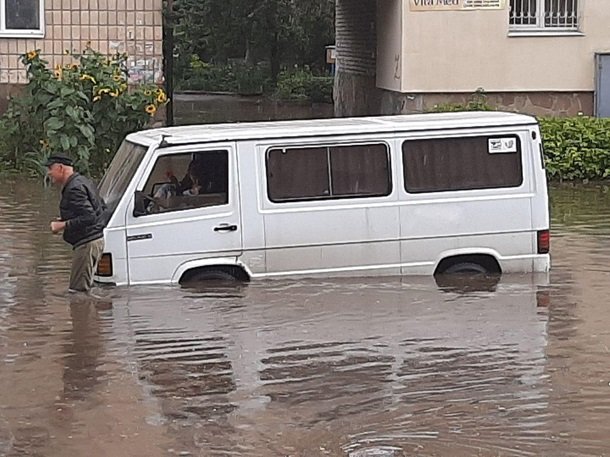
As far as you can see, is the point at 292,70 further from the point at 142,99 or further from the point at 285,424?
the point at 285,424

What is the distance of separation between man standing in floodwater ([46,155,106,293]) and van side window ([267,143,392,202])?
1619 millimetres

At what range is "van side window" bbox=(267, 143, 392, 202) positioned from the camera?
12.0 m

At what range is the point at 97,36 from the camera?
22.8 meters

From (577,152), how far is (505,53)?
330cm

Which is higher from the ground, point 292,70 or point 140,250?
point 292,70

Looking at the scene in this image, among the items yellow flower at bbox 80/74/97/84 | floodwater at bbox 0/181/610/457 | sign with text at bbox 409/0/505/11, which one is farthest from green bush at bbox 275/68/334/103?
floodwater at bbox 0/181/610/457

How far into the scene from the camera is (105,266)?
11.8 meters

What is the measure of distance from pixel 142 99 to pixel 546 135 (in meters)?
6.76

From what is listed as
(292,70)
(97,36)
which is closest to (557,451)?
(97,36)

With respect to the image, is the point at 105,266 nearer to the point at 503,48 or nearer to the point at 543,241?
the point at 543,241

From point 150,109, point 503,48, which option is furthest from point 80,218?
point 503,48

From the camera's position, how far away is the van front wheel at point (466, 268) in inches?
492

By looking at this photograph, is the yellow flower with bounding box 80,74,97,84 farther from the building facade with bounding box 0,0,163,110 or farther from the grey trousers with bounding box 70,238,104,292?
the grey trousers with bounding box 70,238,104,292

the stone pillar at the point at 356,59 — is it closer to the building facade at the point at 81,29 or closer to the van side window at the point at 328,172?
the building facade at the point at 81,29
